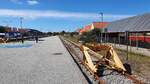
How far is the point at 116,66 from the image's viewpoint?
14.3 metres

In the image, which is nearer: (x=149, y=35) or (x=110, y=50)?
(x=110, y=50)

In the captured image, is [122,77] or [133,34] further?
[133,34]

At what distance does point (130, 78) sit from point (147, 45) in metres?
23.4

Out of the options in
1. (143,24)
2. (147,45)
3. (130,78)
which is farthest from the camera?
(143,24)

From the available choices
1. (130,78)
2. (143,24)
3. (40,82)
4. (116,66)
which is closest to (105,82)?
(130,78)

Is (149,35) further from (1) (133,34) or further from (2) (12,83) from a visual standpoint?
(2) (12,83)

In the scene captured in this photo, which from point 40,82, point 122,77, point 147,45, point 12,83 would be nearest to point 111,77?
point 122,77

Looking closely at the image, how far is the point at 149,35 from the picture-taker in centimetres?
3978

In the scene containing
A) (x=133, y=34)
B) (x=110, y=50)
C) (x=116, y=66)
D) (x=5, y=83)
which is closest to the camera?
(x=5, y=83)

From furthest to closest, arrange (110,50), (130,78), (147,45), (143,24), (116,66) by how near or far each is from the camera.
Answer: (143,24) < (147,45) < (110,50) < (116,66) < (130,78)

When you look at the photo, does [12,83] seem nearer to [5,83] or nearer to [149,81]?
[5,83]

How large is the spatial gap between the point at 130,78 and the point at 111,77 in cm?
89

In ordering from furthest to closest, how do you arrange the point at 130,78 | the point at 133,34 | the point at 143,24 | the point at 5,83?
the point at 133,34, the point at 143,24, the point at 130,78, the point at 5,83

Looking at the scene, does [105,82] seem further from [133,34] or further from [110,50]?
[133,34]
